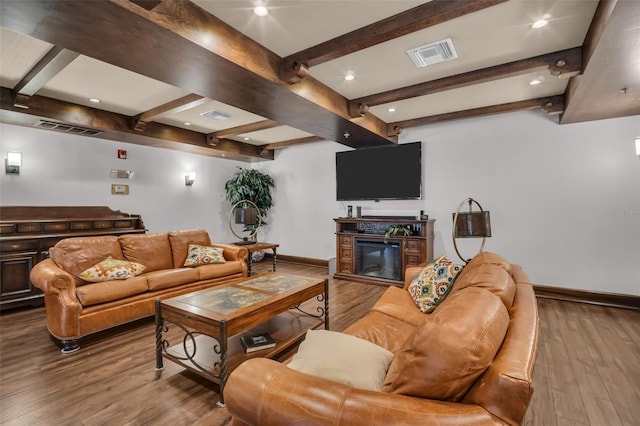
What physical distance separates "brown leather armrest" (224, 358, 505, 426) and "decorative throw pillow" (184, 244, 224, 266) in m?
3.08

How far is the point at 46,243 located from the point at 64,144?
5.30 feet

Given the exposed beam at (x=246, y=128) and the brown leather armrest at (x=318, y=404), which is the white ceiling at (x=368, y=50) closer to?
the exposed beam at (x=246, y=128)

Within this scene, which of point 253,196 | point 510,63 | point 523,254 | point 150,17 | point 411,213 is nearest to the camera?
point 150,17

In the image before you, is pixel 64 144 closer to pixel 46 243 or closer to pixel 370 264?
pixel 46 243

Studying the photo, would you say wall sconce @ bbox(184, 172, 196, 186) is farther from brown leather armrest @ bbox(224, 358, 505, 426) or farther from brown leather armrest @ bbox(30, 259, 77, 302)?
brown leather armrest @ bbox(224, 358, 505, 426)

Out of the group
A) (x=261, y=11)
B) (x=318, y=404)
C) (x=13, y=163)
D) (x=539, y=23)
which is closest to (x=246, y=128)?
(x=261, y=11)

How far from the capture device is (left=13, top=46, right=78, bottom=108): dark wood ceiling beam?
253 cm

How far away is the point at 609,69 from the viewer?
2441 mm

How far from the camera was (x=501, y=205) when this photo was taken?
4395 mm

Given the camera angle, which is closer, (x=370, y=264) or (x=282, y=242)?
(x=370, y=264)

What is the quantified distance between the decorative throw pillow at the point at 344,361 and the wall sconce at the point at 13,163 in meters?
4.94

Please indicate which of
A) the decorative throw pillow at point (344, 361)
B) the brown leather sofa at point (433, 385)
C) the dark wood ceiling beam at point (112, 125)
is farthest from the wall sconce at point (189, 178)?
the brown leather sofa at point (433, 385)

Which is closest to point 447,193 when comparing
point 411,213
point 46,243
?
point 411,213

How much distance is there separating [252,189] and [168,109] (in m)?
2.96
